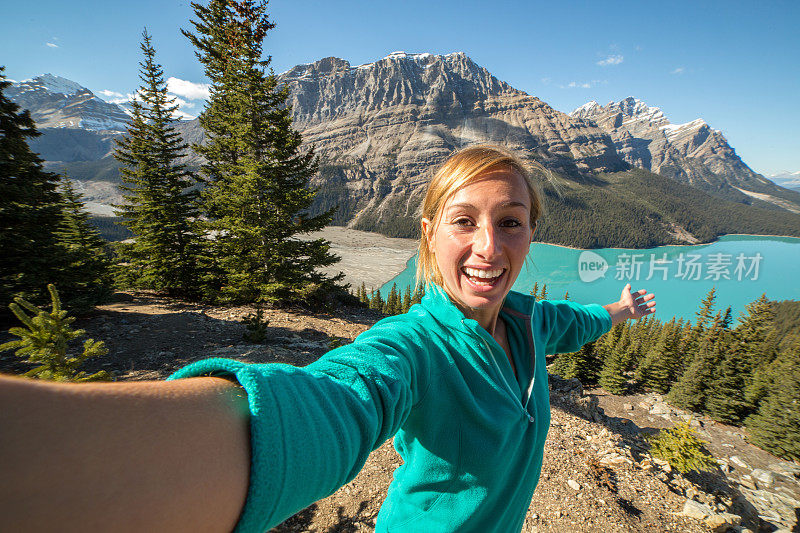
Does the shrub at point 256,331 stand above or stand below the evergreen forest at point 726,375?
above

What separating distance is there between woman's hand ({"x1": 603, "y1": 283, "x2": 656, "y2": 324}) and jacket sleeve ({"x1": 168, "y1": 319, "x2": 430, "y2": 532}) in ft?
9.58

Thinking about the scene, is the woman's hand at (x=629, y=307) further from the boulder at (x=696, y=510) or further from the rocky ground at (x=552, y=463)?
the boulder at (x=696, y=510)

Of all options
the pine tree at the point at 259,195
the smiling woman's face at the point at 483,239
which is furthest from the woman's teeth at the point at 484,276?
the pine tree at the point at 259,195

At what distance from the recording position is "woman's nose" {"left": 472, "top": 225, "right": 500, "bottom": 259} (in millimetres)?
1565

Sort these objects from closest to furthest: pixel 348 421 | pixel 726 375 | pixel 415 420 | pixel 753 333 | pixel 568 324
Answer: pixel 348 421
pixel 415 420
pixel 568 324
pixel 726 375
pixel 753 333

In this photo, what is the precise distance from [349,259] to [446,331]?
95268 millimetres

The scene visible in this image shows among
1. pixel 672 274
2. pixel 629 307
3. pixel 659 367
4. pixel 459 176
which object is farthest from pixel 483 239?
pixel 672 274

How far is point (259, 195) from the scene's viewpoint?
38.9ft

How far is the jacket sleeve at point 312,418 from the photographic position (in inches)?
26.6

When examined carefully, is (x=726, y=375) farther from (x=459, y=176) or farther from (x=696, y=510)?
(x=459, y=176)

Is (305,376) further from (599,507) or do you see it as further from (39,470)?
(599,507)

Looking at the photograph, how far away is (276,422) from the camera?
2.35 ft

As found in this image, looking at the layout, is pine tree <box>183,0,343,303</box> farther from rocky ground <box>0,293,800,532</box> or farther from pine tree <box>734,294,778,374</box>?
pine tree <box>734,294,778,374</box>

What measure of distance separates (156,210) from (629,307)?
17358 mm
